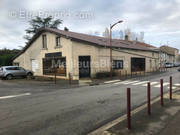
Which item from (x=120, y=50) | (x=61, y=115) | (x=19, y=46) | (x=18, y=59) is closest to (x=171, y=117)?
(x=61, y=115)

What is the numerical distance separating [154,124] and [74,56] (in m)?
14.0

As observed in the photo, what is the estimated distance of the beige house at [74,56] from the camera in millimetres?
17328

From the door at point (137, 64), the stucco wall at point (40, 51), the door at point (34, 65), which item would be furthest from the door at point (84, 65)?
the door at point (34, 65)

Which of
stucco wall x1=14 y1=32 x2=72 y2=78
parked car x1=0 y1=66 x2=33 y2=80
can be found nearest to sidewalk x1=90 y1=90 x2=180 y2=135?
stucco wall x1=14 y1=32 x2=72 y2=78

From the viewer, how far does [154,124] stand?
401cm

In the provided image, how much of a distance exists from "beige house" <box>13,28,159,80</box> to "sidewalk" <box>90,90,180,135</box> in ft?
41.8

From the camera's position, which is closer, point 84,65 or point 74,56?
point 74,56

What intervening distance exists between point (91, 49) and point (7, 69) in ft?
34.3

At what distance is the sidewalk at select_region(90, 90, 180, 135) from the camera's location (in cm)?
357

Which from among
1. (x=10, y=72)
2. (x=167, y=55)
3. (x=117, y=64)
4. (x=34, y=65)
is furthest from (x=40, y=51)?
(x=167, y=55)

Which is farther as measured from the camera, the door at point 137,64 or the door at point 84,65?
the door at point 137,64

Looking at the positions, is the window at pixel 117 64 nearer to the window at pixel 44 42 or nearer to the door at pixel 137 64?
the door at pixel 137 64

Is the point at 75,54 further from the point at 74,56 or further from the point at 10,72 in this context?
the point at 10,72

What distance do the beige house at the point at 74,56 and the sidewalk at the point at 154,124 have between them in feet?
41.8
